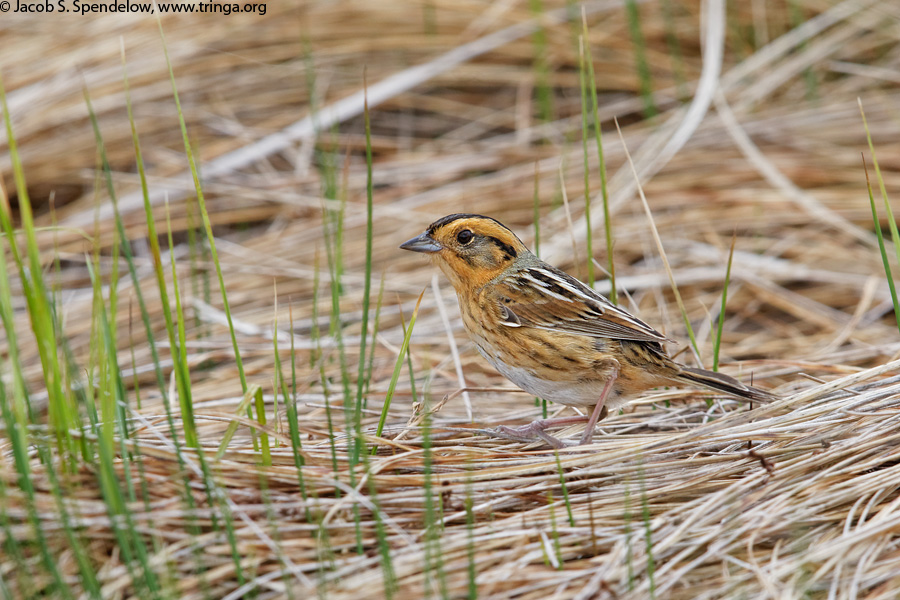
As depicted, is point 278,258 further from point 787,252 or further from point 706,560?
point 706,560

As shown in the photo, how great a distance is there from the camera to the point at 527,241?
272 inches

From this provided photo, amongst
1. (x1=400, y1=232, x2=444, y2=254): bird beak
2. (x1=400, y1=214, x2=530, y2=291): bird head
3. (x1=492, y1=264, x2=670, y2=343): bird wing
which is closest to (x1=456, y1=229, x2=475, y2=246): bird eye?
(x1=400, y1=214, x2=530, y2=291): bird head

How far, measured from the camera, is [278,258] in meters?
7.16

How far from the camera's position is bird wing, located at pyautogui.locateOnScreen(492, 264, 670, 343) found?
14.3 ft

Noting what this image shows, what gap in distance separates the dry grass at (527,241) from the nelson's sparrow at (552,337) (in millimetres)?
228

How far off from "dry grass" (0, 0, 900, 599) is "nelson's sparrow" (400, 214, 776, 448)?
228 millimetres

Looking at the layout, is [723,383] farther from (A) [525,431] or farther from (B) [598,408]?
(A) [525,431]

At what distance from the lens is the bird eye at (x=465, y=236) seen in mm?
4797

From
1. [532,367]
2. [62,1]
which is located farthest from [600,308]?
[62,1]

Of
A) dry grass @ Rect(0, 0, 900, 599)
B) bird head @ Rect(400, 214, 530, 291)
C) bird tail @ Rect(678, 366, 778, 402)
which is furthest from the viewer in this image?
bird head @ Rect(400, 214, 530, 291)

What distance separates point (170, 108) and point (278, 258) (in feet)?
6.10

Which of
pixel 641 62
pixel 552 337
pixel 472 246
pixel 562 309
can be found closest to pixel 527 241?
pixel 641 62

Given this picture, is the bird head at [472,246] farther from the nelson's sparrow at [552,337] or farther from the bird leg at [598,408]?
the bird leg at [598,408]

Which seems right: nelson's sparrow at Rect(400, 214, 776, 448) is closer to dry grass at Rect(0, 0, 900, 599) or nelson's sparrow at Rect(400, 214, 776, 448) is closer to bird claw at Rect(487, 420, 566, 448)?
bird claw at Rect(487, 420, 566, 448)
